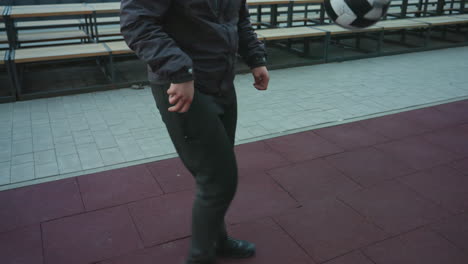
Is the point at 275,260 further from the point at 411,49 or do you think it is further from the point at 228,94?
the point at 411,49

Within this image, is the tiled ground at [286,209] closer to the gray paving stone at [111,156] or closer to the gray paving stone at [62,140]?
the gray paving stone at [111,156]

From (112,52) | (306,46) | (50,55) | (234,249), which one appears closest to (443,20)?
(306,46)

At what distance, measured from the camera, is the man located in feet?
5.16

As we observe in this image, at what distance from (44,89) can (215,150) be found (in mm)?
4667

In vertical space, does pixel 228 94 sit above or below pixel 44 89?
above

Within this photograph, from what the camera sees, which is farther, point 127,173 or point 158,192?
point 127,173

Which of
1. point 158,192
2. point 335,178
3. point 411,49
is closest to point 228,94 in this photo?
point 158,192

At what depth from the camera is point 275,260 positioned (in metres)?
2.38

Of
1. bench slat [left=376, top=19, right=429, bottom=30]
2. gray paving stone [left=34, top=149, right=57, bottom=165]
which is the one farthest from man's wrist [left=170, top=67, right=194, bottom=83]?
bench slat [left=376, top=19, right=429, bottom=30]

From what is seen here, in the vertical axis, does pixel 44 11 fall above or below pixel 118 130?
above

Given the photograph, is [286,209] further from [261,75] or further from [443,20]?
[443,20]

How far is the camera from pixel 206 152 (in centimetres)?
179

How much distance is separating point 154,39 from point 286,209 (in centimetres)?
172

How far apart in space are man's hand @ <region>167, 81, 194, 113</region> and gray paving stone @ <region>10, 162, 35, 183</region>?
2255 mm
